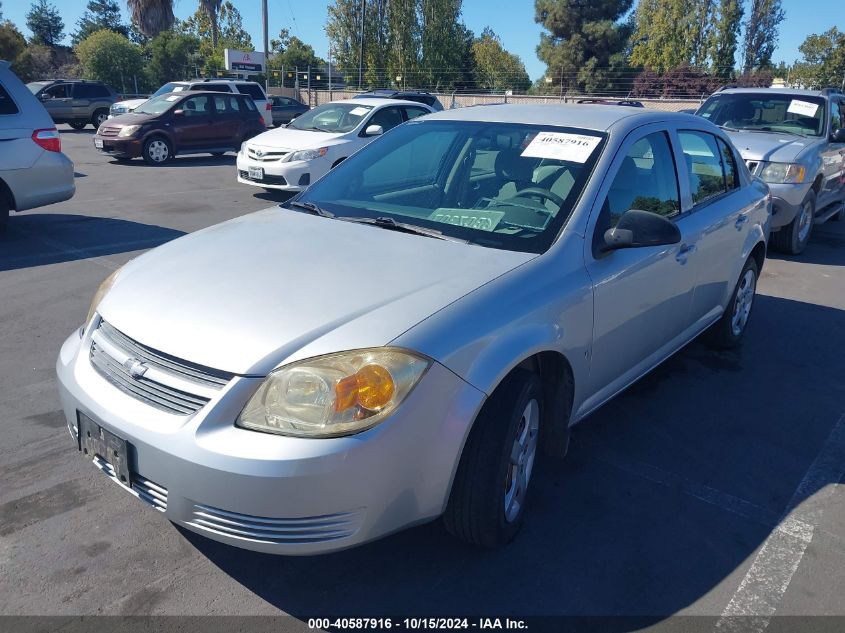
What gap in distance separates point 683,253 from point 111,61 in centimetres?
4244

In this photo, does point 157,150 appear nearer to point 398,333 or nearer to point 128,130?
point 128,130

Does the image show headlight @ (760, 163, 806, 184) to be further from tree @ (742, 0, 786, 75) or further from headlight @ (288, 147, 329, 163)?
tree @ (742, 0, 786, 75)

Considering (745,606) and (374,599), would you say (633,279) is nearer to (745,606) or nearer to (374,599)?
(745,606)

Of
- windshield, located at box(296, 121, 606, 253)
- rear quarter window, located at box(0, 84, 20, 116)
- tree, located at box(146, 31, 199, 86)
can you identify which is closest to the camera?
windshield, located at box(296, 121, 606, 253)

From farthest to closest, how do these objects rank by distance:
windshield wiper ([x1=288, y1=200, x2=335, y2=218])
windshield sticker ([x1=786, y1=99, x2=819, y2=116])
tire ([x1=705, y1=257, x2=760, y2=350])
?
windshield sticker ([x1=786, y1=99, x2=819, y2=116]) < tire ([x1=705, y1=257, x2=760, y2=350]) < windshield wiper ([x1=288, y1=200, x2=335, y2=218])

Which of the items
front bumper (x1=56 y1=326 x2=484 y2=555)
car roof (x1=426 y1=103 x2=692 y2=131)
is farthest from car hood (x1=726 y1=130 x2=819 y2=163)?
front bumper (x1=56 y1=326 x2=484 y2=555)

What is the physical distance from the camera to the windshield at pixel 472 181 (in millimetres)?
3238

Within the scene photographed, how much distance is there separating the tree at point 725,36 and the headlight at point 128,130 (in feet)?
146

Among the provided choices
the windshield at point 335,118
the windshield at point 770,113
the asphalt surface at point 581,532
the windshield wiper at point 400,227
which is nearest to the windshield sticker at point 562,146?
the windshield wiper at point 400,227

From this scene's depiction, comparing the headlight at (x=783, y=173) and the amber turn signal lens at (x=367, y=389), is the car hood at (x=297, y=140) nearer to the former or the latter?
the headlight at (x=783, y=173)

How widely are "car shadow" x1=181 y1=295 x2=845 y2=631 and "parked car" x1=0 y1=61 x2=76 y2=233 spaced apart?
6.25 m

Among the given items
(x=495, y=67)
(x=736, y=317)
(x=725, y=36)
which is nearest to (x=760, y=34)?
(x=725, y=36)

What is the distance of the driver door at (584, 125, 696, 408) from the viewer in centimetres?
322

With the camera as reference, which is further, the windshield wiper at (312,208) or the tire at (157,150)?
the tire at (157,150)
